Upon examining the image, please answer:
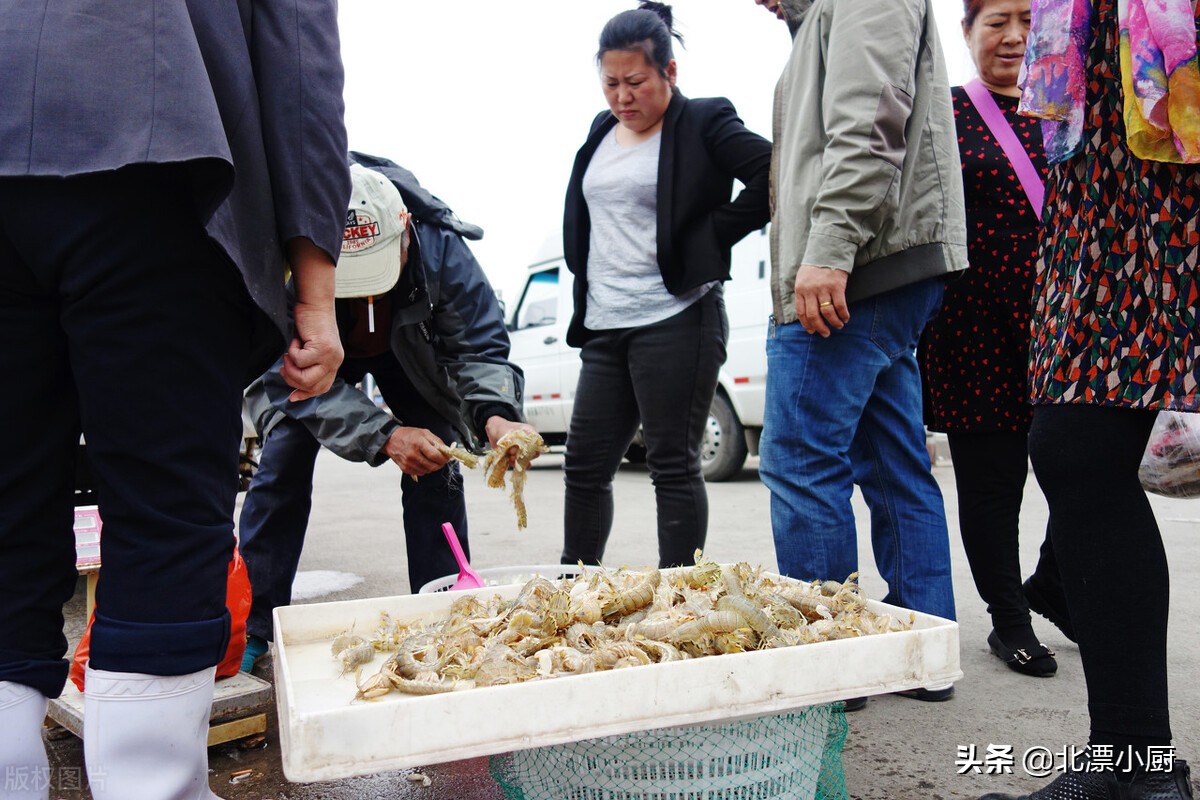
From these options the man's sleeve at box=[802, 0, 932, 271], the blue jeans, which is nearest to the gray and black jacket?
the blue jeans

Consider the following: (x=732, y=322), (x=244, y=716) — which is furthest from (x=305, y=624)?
(x=732, y=322)

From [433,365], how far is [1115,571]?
2099 mm

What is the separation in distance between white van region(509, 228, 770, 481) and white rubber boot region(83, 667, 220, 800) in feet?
18.0

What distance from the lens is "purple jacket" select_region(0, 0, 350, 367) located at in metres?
1.33

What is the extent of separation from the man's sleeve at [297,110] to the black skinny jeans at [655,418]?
1.71m

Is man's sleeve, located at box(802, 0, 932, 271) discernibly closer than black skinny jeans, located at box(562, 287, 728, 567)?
Yes

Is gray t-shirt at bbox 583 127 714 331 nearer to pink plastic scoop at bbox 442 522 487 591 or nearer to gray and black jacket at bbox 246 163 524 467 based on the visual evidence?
gray and black jacket at bbox 246 163 524 467

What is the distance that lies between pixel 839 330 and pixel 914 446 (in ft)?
1.63

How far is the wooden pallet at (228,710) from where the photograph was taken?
2.23 m

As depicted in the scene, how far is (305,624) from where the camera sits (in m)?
2.03

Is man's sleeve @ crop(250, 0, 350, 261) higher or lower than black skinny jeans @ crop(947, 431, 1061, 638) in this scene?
higher

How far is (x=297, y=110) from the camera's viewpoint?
1556 millimetres

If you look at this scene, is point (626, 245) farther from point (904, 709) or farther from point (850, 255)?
point (904, 709)

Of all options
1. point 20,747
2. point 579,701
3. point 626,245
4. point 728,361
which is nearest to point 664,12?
point 626,245
